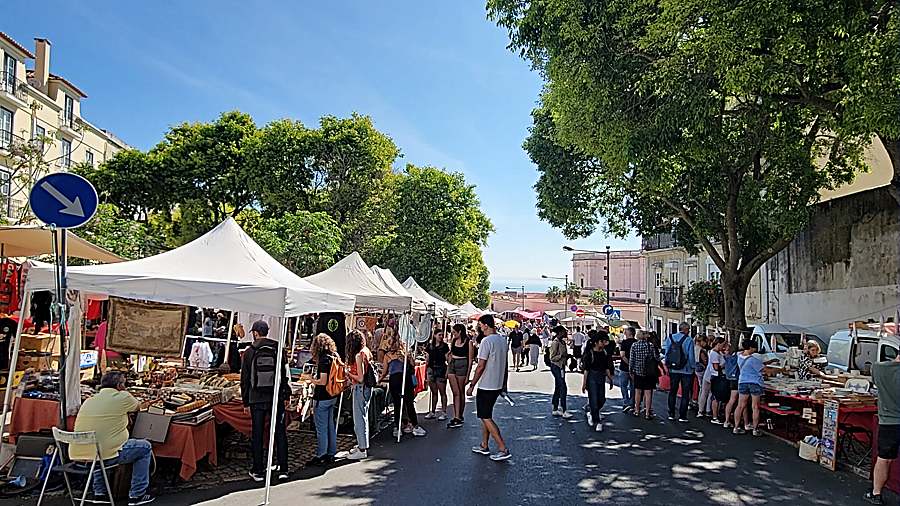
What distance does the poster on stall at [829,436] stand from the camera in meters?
9.21

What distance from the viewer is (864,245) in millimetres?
19969

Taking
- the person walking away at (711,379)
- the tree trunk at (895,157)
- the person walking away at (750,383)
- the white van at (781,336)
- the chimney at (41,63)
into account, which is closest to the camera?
the tree trunk at (895,157)

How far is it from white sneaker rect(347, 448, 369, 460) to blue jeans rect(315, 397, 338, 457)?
337 millimetres

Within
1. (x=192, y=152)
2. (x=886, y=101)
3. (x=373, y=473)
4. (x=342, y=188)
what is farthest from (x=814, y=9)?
(x=192, y=152)

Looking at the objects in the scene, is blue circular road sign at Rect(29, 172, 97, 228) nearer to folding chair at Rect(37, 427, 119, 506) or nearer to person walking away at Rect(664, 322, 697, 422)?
folding chair at Rect(37, 427, 119, 506)

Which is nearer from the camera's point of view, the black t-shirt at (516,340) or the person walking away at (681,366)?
the person walking away at (681,366)

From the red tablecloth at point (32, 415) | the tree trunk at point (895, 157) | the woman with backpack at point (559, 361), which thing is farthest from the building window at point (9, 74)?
the tree trunk at point (895, 157)

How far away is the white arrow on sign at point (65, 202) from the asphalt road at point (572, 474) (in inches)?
115

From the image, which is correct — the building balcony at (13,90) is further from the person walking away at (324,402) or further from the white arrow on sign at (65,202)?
the white arrow on sign at (65,202)

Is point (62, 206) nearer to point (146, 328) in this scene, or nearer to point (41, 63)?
point (146, 328)

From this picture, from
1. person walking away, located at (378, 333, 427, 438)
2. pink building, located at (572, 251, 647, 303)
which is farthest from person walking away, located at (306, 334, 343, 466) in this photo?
pink building, located at (572, 251, 647, 303)

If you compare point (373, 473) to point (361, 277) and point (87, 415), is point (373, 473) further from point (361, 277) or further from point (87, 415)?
point (361, 277)

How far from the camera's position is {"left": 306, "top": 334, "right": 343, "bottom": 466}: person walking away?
8602 millimetres

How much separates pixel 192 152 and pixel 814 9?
1172 inches
